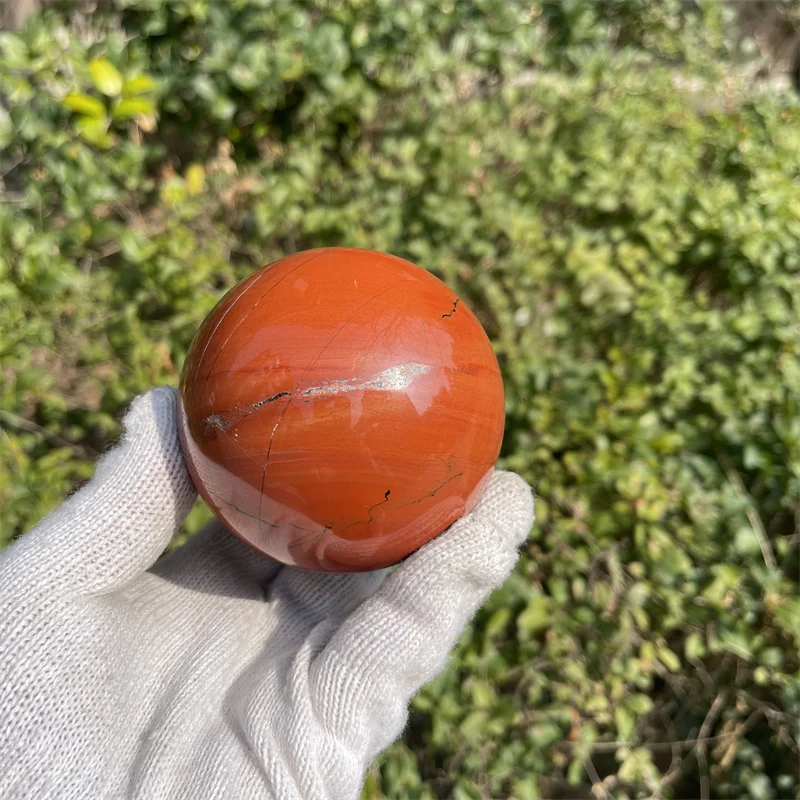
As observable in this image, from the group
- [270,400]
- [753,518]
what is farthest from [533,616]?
[270,400]

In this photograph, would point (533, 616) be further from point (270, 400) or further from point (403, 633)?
point (270, 400)

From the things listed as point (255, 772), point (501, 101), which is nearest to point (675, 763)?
point (255, 772)

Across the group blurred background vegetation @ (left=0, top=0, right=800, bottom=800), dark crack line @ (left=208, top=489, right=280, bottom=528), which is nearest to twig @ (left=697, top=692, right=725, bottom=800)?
blurred background vegetation @ (left=0, top=0, right=800, bottom=800)

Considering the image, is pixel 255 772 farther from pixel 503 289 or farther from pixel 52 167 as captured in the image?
pixel 52 167

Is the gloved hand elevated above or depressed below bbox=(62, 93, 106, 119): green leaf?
below

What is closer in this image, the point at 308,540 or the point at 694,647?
the point at 308,540

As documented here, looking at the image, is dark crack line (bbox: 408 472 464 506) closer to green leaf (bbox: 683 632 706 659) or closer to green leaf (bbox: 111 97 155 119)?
green leaf (bbox: 683 632 706 659)
